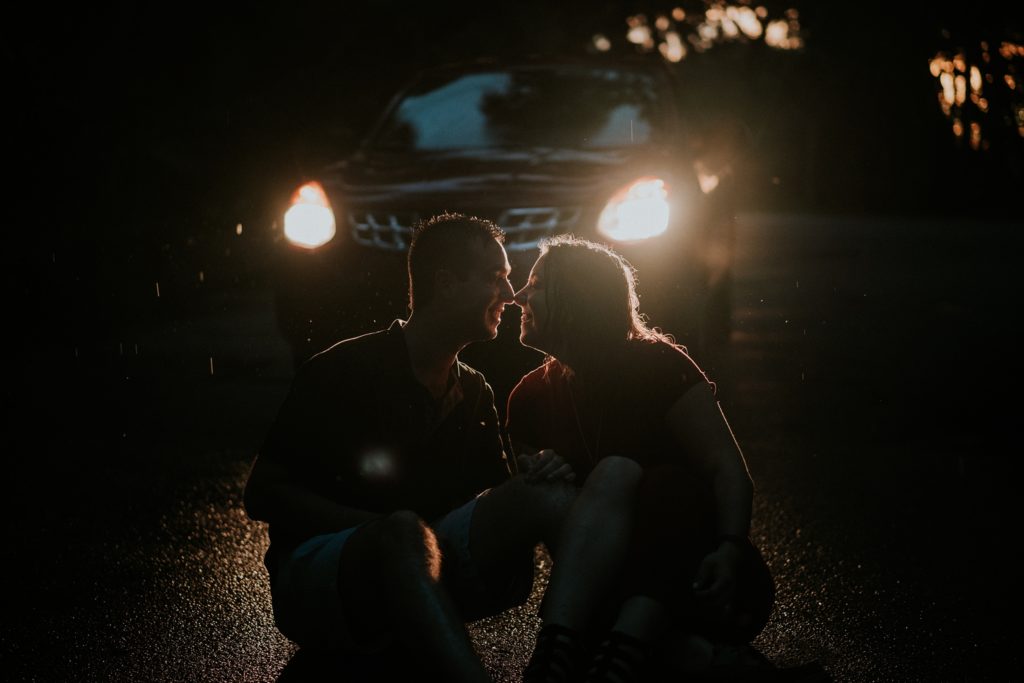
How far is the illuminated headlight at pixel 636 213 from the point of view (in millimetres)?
7469

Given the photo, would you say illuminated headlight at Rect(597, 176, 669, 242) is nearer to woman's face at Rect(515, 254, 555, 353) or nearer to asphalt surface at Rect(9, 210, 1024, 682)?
asphalt surface at Rect(9, 210, 1024, 682)

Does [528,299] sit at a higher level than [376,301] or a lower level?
higher

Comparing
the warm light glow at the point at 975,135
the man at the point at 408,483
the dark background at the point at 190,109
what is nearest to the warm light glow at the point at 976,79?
the dark background at the point at 190,109

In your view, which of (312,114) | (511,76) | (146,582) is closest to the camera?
(146,582)

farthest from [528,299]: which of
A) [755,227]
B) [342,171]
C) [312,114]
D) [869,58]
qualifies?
[755,227]

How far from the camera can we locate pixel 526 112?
29.7 ft

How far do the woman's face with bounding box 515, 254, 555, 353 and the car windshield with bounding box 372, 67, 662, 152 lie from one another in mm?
4413

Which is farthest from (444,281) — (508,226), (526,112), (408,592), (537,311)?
(526,112)

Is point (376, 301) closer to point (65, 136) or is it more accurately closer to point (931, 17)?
point (65, 136)

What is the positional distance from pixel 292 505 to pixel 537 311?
0.83 meters

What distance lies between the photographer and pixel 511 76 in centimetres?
959

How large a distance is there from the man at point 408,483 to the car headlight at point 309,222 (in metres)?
3.86

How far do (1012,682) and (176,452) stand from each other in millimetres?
4413

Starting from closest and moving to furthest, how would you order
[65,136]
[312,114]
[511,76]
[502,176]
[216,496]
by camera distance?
[216,496] < [502,176] < [511,76] < [65,136] < [312,114]
